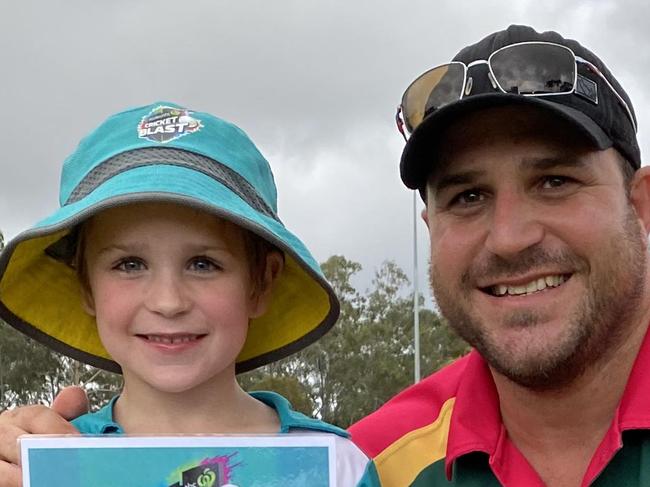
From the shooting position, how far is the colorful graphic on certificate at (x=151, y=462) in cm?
204

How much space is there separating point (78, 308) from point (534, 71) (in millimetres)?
1587

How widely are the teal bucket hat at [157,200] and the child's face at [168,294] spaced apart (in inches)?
3.7

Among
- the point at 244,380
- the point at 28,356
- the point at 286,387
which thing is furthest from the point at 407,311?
the point at 28,356

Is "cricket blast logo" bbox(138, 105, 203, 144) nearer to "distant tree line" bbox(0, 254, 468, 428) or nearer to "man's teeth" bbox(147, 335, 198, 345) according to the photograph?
"man's teeth" bbox(147, 335, 198, 345)

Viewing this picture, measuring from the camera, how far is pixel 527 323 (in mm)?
2613

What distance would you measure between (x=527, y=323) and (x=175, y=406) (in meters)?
1.05

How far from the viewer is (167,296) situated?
230cm

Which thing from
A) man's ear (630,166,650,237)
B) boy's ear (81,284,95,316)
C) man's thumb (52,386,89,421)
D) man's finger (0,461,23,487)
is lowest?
man's finger (0,461,23,487)

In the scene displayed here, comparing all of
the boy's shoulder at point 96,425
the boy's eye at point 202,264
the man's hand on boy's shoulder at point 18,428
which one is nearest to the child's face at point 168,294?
Result: the boy's eye at point 202,264

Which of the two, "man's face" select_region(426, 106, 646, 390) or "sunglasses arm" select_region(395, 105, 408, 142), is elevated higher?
"sunglasses arm" select_region(395, 105, 408, 142)

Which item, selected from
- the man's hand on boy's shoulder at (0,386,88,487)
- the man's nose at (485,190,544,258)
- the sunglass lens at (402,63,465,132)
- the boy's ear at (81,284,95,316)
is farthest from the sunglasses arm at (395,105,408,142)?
the man's hand on boy's shoulder at (0,386,88,487)

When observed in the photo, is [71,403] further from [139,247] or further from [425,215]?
[425,215]

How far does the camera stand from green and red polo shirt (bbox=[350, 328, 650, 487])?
2402 millimetres

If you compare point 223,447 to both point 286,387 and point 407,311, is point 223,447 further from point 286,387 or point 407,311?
point 407,311
